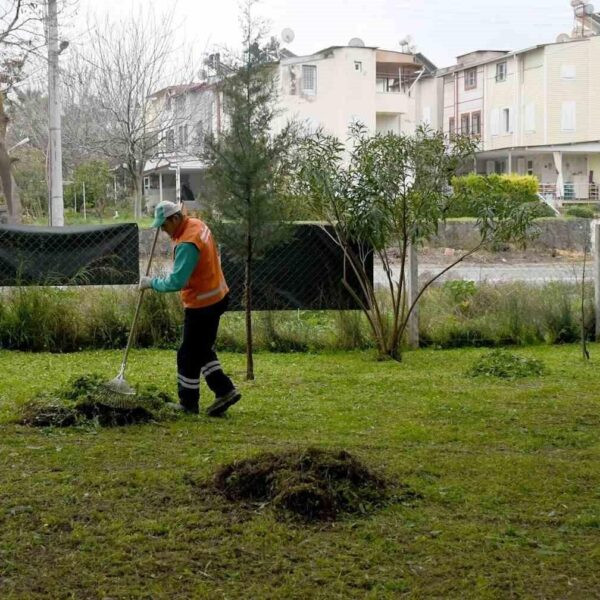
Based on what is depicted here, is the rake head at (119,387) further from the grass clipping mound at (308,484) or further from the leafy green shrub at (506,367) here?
the leafy green shrub at (506,367)

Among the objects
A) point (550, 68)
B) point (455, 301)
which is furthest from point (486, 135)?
point (455, 301)

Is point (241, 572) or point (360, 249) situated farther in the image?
point (360, 249)

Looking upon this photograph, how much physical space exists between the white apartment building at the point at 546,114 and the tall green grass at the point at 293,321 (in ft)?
112

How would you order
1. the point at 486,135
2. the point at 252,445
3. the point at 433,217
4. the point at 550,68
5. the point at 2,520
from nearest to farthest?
the point at 2,520
the point at 252,445
the point at 433,217
the point at 550,68
the point at 486,135

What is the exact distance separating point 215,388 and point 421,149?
4447mm

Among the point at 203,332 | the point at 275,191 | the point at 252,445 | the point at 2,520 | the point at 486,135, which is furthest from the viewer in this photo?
the point at 486,135

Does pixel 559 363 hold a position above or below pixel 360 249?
below

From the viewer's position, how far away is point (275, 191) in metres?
9.94

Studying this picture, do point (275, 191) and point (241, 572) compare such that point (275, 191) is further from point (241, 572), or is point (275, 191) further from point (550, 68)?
point (550, 68)

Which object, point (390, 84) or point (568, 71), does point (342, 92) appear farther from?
point (568, 71)

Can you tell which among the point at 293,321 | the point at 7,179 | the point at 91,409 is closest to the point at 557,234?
the point at 7,179

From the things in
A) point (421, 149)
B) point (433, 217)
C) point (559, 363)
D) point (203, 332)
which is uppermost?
point (421, 149)

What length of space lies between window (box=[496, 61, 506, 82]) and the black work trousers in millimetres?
47170

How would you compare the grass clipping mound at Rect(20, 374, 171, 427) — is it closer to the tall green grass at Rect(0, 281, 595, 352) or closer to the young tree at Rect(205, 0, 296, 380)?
the young tree at Rect(205, 0, 296, 380)
